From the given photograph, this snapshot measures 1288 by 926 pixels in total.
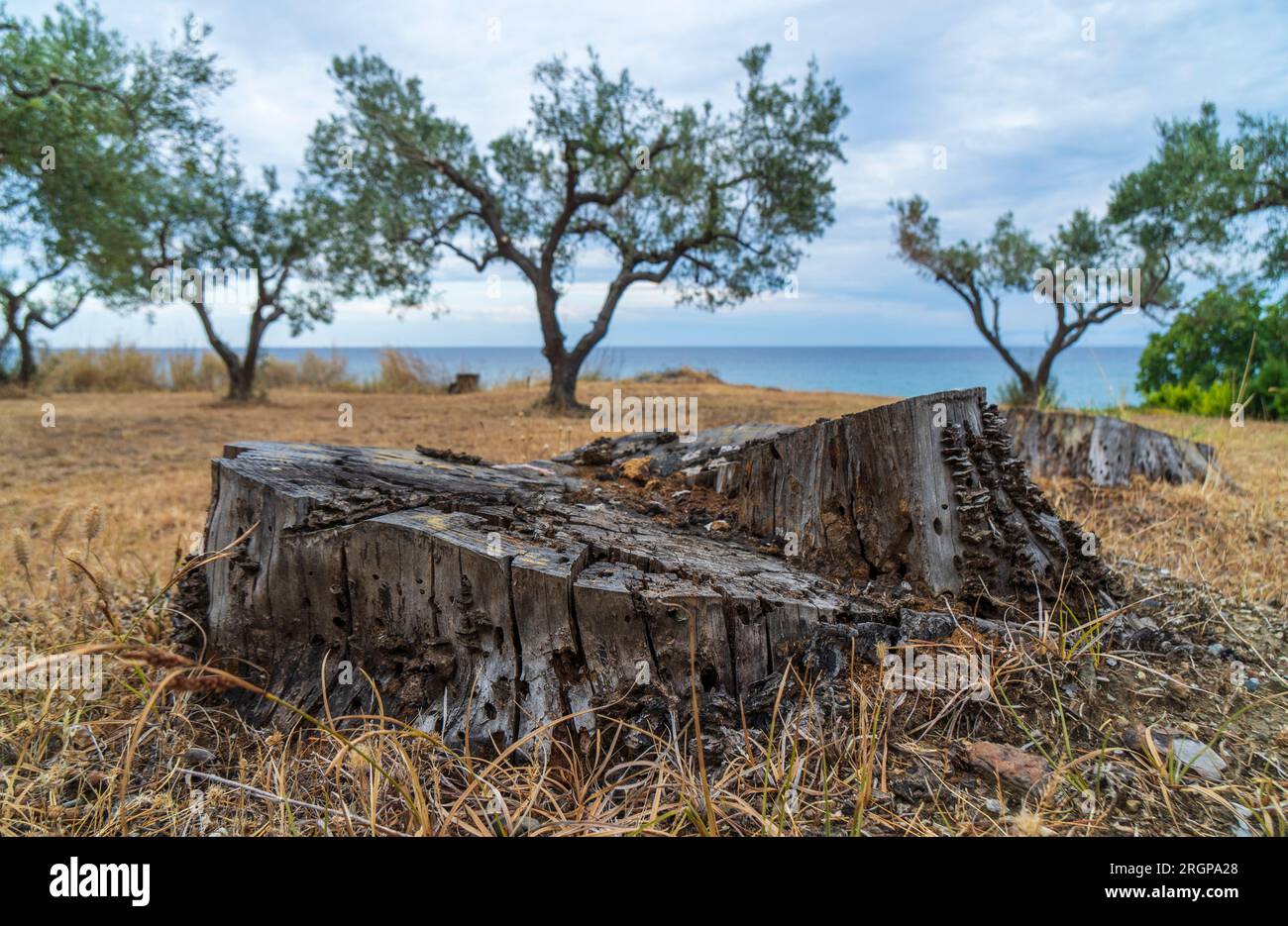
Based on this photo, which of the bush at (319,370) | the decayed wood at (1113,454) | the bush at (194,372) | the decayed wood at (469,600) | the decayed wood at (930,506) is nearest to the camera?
the decayed wood at (469,600)

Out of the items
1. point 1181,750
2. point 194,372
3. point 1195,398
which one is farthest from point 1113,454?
point 194,372

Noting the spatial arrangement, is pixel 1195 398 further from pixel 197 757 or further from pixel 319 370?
pixel 319 370

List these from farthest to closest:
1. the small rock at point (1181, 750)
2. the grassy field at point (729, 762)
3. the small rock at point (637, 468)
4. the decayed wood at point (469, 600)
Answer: the small rock at point (637, 468) < the decayed wood at point (469, 600) < the small rock at point (1181, 750) < the grassy field at point (729, 762)

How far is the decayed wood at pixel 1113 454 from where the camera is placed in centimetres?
504

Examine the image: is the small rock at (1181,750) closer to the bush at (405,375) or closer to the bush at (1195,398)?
the bush at (1195,398)

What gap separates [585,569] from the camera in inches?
76.0

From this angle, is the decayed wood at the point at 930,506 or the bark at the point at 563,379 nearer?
the decayed wood at the point at 930,506

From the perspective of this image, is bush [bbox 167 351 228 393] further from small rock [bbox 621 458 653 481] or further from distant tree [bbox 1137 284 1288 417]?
distant tree [bbox 1137 284 1288 417]

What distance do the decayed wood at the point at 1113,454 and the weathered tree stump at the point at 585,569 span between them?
3.21 metres

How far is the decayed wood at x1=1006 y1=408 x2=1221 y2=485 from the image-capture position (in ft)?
16.5

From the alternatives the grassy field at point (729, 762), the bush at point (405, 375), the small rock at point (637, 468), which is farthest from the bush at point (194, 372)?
the small rock at point (637, 468)

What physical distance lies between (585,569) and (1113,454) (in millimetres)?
4716

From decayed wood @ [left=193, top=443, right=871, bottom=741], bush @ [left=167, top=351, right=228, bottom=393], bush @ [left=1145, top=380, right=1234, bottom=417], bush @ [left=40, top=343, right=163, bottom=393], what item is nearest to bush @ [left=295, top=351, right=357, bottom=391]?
bush @ [left=167, top=351, right=228, bottom=393]
